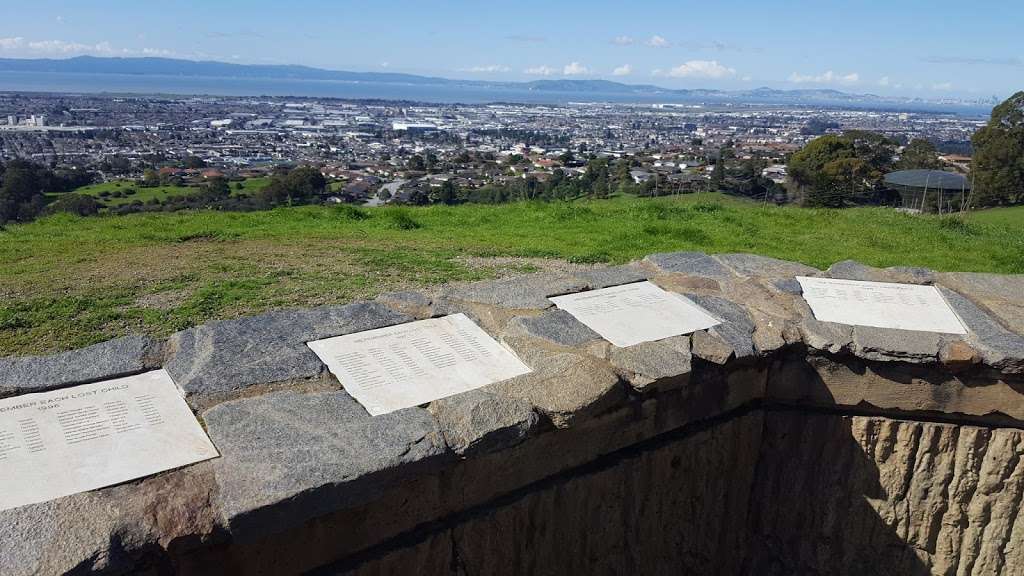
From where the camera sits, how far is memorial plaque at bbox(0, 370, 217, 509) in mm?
1923

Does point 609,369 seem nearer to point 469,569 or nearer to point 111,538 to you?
point 469,569

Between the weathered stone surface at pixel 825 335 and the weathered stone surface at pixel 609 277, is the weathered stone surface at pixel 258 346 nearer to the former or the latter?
the weathered stone surface at pixel 609 277

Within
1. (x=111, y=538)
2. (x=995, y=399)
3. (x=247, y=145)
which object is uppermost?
(x=111, y=538)

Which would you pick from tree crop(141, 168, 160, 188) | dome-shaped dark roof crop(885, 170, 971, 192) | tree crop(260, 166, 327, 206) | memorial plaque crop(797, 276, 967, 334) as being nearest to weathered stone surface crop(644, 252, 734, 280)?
memorial plaque crop(797, 276, 967, 334)

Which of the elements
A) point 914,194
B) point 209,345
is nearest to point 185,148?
point 914,194

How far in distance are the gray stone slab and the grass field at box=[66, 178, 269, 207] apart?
1746 centimetres

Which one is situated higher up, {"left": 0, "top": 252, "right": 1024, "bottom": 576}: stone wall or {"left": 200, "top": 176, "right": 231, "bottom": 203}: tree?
{"left": 0, "top": 252, "right": 1024, "bottom": 576}: stone wall

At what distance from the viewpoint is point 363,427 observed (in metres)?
2.27

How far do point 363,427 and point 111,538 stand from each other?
0.75 metres

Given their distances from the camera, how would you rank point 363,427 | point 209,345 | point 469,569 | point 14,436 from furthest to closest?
point 209,345
point 469,569
point 363,427
point 14,436

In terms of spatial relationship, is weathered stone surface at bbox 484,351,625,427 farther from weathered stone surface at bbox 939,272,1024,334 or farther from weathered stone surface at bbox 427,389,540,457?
weathered stone surface at bbox 939,272,1024,334

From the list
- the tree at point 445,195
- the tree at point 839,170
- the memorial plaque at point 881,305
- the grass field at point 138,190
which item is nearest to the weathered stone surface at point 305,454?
Result: the memorial plaque at point 881,305

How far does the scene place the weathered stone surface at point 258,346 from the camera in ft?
8.38

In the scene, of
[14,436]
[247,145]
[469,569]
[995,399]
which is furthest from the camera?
[247,145]
